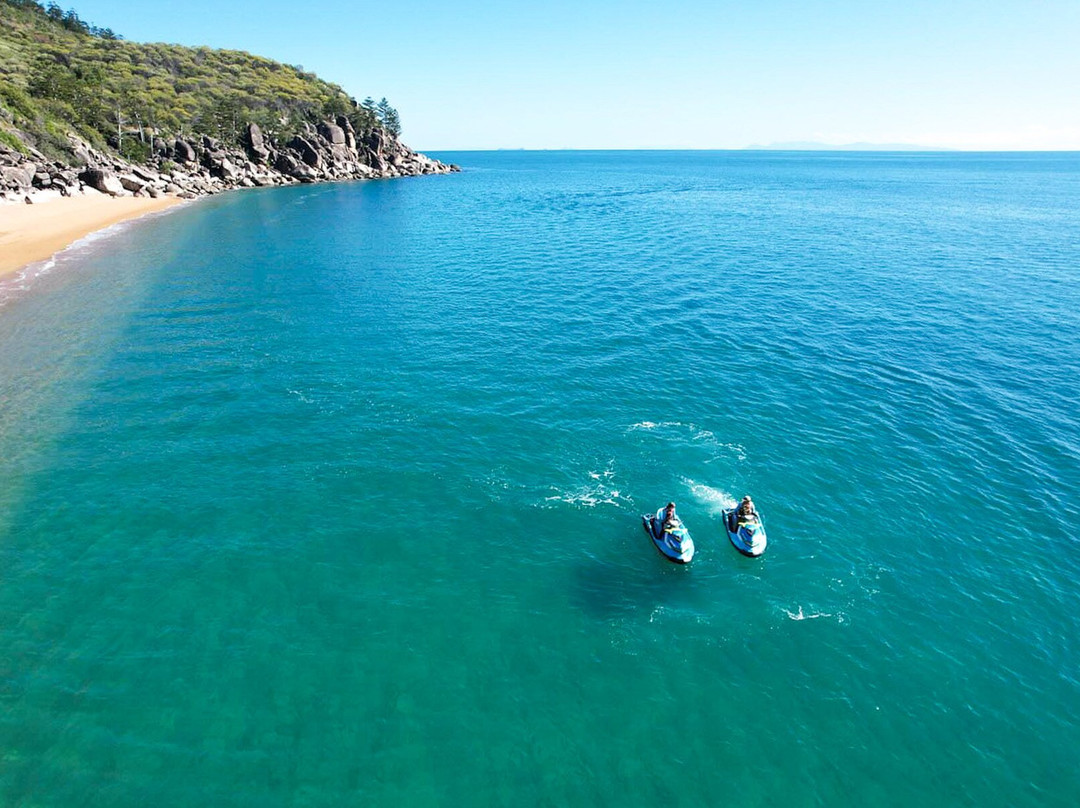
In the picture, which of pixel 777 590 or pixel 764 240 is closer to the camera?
pixel 777 590

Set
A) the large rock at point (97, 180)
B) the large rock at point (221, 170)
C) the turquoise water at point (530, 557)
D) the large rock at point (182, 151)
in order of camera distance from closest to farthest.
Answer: the turquoise water at point (530, 557) → the large rock at point (97, 180) → the large rock at point (182, 151) → the large rock at point (221, 170)

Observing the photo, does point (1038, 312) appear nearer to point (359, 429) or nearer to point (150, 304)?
point (359, 429)

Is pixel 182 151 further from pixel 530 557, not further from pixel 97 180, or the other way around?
pixel 530 557

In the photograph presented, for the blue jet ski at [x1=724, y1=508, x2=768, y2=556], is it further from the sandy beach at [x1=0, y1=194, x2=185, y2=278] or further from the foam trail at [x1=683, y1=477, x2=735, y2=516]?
the sandy beach at [x1=0, y1=194, x2=185, y2=278]

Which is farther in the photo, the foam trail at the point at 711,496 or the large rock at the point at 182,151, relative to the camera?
the large rock at the point at 182,151

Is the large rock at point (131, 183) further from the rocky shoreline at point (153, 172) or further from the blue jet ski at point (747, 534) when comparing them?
the blue jet ski at point (747, 534)

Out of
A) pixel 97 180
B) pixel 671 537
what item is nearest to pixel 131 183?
A: pixel 97 180

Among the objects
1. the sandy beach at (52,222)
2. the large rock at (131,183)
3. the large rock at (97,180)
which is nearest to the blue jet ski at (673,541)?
the sandy beach at (52,222)

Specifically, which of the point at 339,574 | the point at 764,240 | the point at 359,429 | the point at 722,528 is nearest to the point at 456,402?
the point at 359,429
